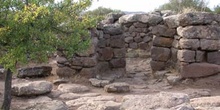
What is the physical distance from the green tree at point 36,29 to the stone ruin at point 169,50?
2.78m

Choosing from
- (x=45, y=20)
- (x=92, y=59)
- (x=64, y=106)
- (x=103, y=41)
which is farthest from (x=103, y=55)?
(x=45, y=20)

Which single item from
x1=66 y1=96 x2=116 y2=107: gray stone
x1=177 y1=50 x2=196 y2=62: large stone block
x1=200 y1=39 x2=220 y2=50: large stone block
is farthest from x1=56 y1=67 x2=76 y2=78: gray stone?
x1=200 y1=39 x2=220 y2=50: large stone block

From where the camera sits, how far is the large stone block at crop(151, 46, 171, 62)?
28.9 ft

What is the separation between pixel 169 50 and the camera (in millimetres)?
8773

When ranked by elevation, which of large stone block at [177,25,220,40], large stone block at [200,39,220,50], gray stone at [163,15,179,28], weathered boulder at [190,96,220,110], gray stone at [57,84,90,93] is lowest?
weathered boulder at [190,96,220,110]

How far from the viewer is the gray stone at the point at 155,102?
5.18 metres

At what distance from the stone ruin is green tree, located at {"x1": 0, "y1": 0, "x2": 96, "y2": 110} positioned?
9.14ft

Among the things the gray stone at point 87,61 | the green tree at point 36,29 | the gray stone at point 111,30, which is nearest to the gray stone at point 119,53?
the gray stone at point 111,30

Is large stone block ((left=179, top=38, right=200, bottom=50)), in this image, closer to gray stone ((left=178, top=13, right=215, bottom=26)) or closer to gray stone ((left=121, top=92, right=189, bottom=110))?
gray stone ((left=178, top=13, right=215, bottom=26))

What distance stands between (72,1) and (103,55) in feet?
14.1

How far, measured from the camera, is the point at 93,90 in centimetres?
726

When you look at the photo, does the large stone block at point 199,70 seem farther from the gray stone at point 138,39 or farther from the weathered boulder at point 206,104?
the gray stone at point 138,39

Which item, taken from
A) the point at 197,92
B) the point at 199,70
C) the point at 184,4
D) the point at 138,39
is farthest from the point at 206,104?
the point at 184,4

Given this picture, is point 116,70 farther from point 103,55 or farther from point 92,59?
point 92,59
